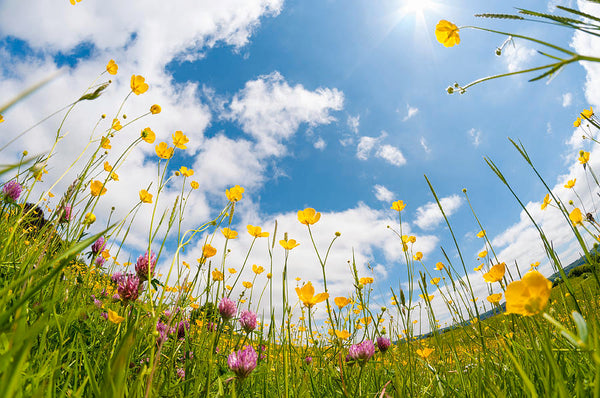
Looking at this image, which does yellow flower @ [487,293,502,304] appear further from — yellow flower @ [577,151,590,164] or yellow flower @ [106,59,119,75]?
yellow flower @ [106,59,119,75]

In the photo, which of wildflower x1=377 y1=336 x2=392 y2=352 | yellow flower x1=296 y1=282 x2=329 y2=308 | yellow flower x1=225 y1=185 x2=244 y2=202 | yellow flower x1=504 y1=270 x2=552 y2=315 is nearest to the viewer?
yellow flower x1=504 y1=270 x2=552 y2=315

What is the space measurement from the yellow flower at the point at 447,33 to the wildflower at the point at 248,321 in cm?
179

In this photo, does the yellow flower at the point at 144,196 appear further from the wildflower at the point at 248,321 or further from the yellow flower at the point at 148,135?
the wildflower at the point at 248,321

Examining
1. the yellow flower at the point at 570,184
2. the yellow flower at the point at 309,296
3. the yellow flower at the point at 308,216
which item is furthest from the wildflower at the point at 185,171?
the yellow flower at the point at 570,184

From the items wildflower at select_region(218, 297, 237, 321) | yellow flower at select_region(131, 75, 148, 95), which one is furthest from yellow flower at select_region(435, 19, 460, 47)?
yellow flower at select_region(131, 75, 148, 95)

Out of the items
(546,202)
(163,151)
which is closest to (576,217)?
(546,202)

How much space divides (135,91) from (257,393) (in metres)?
2.49

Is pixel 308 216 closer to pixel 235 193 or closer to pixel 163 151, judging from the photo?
pixel 235 193

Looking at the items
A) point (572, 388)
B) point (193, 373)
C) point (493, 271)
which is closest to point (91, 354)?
point (193, 373)

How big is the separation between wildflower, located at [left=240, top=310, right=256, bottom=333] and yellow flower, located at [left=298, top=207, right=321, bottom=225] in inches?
27.4

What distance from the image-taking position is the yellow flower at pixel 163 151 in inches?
95.3

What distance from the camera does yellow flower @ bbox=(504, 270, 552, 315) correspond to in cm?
61

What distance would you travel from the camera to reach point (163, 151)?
2469mm

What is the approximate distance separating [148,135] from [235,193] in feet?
3.56
